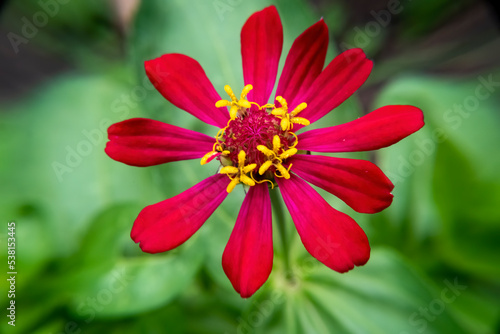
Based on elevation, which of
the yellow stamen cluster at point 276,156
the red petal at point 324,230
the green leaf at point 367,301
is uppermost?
the yellow stamen cluster at point 276,156

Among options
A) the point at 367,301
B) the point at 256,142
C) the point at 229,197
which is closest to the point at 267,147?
the point at 256,142

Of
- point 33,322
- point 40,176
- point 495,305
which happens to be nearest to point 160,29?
point 40,176

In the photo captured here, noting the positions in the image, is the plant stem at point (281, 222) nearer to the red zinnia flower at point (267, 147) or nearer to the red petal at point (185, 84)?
the red zinnia flower at point (267, 147)

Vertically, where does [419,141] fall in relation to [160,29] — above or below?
below

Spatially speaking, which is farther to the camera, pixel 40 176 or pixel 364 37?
pixel 364 37

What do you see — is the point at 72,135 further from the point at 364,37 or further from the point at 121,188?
the point at 364,37

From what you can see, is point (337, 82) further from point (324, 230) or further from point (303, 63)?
point (324, 230)

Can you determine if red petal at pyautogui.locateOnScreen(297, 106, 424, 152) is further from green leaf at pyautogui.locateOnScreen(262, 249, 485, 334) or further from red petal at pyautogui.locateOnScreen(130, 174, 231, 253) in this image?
green leaf at pyautogui.locateOnScreen(262, 249, 485, 334)

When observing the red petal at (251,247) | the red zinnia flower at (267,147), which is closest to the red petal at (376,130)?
the red zinnia flower at (267,147)
